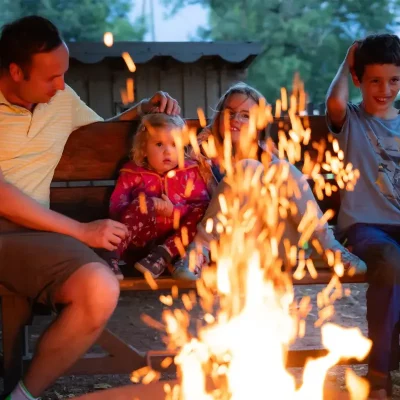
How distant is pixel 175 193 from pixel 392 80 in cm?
118

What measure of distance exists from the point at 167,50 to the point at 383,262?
4.56 m

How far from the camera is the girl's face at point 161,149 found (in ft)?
9.80

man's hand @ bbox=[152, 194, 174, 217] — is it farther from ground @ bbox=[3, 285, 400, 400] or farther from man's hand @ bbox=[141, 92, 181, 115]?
ground @ bbox=[3, 285, 400, 400]

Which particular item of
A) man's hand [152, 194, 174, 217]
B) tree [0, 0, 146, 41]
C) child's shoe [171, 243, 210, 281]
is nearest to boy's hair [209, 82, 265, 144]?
man's hand [152, 194, 174, 217]

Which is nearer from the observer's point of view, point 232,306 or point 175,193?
point 232,306

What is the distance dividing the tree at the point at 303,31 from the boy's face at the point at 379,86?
709 cm

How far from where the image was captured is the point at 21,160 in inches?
107

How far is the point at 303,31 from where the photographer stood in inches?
410

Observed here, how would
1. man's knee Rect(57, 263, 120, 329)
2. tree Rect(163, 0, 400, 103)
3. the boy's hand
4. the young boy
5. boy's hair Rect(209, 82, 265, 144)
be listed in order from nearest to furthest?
man's knee Rect(57, 263, 120, 329)
the young boy
the boy's hand
boy's hair Rect(209, 82, 265, 144)
tree Rect(163, 0, 400, 103)

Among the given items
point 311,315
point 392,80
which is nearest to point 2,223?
point 392,80

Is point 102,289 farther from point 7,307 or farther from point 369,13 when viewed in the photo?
point 369,13

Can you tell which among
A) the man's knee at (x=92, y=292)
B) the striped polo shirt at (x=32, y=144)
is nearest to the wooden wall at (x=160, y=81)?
the striped polo shirt at (x=32, y=144)

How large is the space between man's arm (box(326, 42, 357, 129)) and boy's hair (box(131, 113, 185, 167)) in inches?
28.5

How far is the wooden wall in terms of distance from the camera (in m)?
7.18
